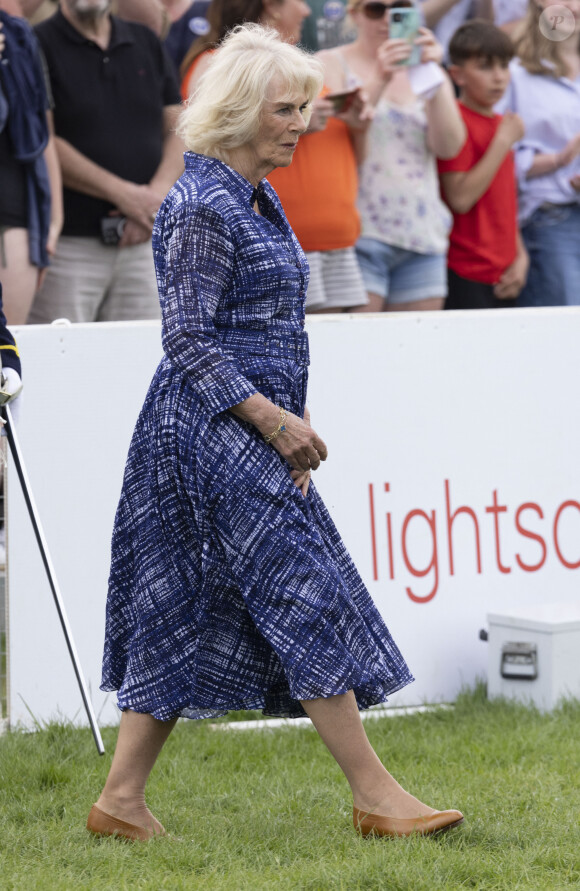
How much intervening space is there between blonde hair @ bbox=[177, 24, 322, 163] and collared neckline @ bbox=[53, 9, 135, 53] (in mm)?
2843

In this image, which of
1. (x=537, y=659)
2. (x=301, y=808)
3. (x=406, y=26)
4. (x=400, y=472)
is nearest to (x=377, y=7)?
(x=406, y=26)

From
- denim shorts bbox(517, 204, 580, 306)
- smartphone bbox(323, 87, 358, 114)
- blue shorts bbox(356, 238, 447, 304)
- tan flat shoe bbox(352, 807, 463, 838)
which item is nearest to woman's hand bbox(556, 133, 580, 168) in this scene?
denim shorts bbox(517, 204, 580, 306)

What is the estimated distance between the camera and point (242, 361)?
10.3 ft

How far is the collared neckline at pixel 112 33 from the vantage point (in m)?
5.80

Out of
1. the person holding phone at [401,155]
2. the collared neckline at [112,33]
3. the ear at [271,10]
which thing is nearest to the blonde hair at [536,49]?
the person holding phone at [401,155]

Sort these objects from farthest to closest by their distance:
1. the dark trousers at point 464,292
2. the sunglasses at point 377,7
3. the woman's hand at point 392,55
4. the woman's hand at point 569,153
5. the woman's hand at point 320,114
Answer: the woman's hand at point 569,153 → the dark trousers at point 464,292 → the sunglasses at point 377,7 → the woman's hand at point 392,55 → the woman's hand at point 320,114

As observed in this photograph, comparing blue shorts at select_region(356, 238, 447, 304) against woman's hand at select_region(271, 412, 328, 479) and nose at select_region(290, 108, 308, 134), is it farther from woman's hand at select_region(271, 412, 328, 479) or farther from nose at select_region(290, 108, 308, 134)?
woman's hand at select_region(271, 412, 328, 479)

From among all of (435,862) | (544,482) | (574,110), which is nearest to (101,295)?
(544,482)

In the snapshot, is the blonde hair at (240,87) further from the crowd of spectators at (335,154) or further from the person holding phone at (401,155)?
the person holding phone at (401,155)

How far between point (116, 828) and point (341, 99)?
3791mm

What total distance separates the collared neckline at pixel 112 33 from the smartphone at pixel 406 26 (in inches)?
47.9

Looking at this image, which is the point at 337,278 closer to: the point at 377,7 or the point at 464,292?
the point at 464,292

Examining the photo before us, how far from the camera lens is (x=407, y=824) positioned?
10.3ft

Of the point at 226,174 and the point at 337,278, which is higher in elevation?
the point at 226,174
